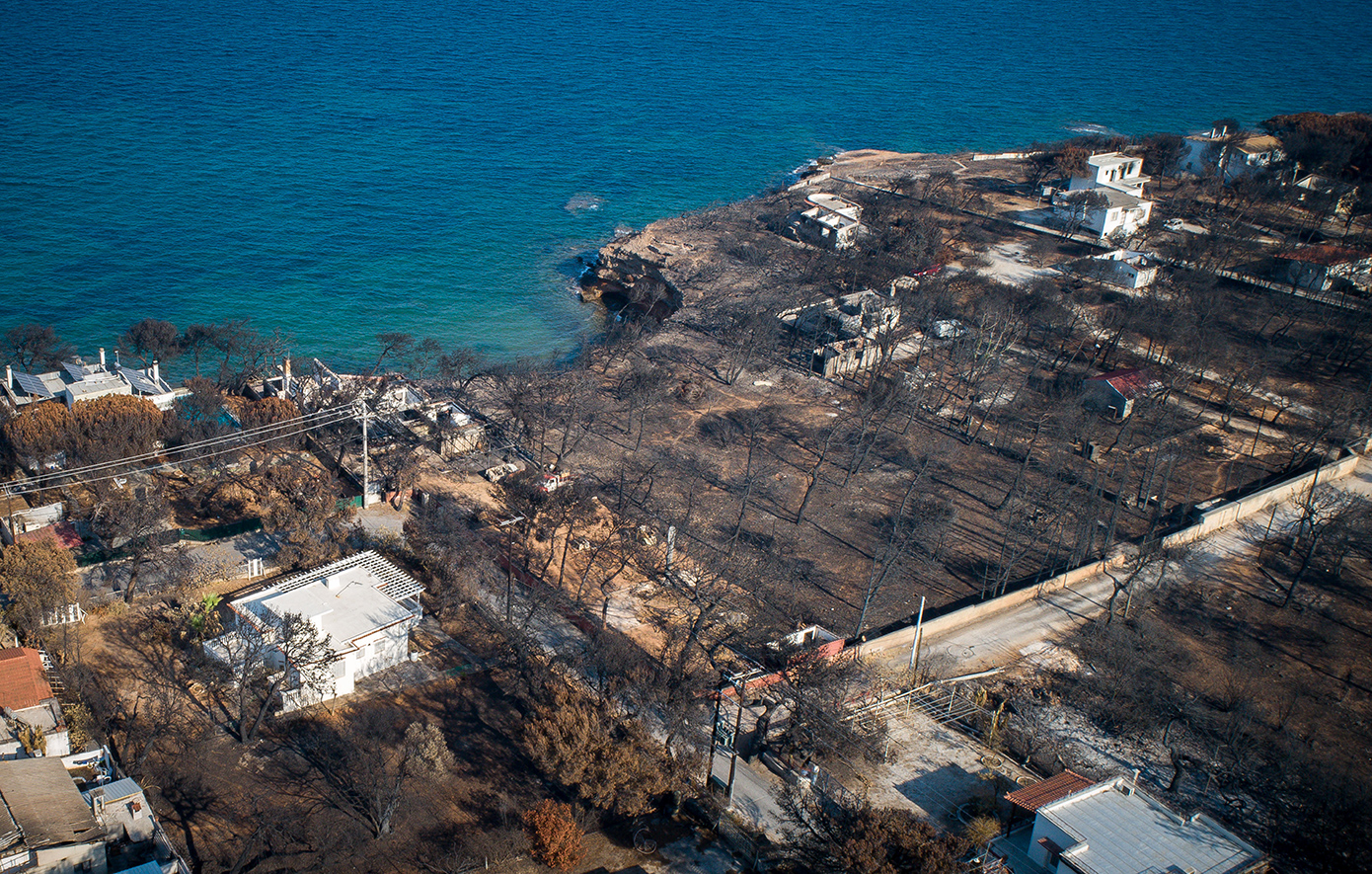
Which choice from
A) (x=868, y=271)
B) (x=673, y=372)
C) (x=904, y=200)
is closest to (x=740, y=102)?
(x=904, y=200)

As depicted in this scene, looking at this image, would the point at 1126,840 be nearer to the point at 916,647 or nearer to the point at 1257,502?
the point at 916,647

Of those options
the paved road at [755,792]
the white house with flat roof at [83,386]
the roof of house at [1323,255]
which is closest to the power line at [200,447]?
the white house with flat roof at [83,386]

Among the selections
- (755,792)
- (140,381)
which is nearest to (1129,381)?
(755,792)

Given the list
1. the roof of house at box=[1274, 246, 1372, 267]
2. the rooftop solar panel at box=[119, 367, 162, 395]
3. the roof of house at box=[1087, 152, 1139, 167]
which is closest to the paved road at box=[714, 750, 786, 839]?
the rooftop solar panel at box=[119, 367, 162, 395]

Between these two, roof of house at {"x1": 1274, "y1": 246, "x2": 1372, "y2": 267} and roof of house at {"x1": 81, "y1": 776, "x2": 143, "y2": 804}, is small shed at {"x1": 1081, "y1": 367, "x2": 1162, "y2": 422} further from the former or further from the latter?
roof of house at {"x1": 81, "y1": 776, "x2": 143, "y2": 804}

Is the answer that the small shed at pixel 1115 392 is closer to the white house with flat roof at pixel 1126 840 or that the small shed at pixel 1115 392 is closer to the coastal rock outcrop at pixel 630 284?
the coastal rock outcrop at pixel 630 284

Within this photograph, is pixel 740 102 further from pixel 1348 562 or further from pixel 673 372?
pixel 1348 562
